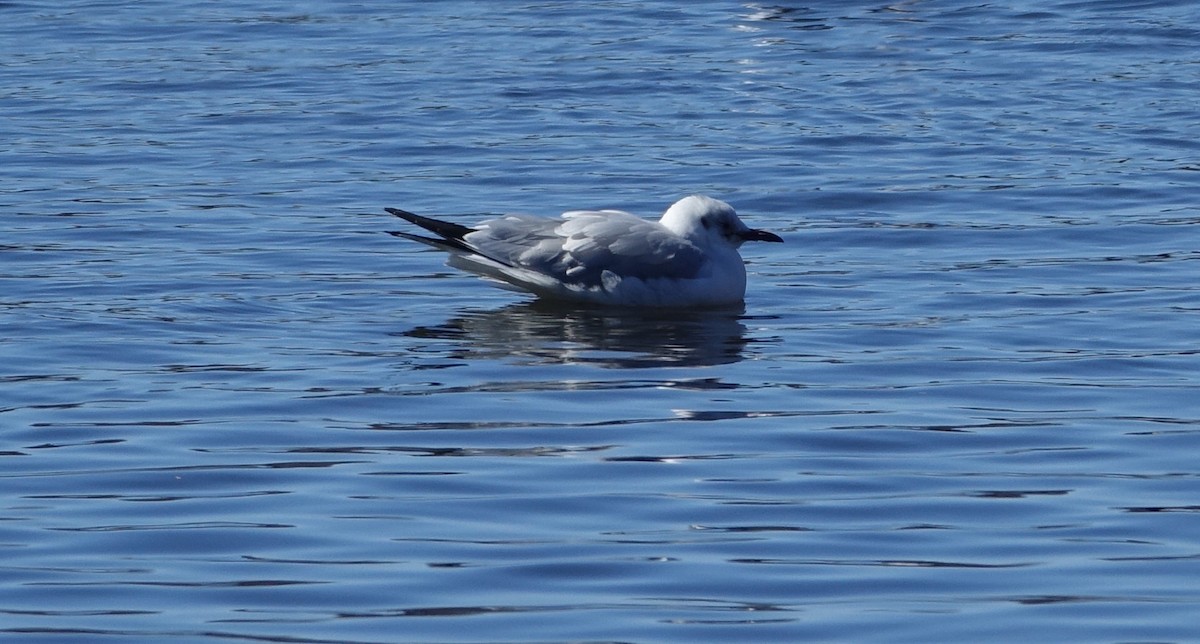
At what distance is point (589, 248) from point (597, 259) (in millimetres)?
65

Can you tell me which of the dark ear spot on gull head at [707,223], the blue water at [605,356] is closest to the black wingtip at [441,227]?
the blue water at [605,356]

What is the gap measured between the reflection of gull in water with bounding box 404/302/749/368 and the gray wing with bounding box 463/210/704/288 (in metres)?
0.22

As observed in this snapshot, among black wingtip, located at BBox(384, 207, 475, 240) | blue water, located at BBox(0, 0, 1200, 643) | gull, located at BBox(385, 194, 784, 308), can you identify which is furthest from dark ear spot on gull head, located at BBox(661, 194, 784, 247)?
black wingtip, located at BBox(384, 207, 475, 240)

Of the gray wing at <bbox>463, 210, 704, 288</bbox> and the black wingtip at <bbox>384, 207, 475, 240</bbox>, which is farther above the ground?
the black wingtip at <bbox>384, 207, 475, 240</bbox>

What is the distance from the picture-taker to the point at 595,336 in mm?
10164

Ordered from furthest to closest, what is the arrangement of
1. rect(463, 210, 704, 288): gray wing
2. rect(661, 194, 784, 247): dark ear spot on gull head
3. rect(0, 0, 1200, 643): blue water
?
rect(661, 194, 784, 247): dark ear spot on gull head, rect(463, 210, 704, 288): gray wing, rect(0, 0, 1200, 643): blue water

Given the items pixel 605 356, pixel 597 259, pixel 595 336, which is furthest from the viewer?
pixel 597 259

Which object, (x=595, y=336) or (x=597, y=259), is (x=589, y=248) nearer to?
(x=597, y=259)

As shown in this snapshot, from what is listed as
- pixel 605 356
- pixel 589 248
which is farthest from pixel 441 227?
pixel 605 356

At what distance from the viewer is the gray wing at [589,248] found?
1062cm

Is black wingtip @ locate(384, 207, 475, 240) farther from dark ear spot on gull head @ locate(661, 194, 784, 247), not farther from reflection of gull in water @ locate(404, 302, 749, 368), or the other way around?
dark ear spot on gull head @ locate(661, 194, 784, 247)

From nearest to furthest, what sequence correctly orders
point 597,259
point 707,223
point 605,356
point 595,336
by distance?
point 605,356 < point 595,336 < point 597,259 < point 707,223

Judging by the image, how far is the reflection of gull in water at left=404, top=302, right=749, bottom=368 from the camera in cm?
958

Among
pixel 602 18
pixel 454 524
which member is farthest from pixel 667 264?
pixel 602 18
